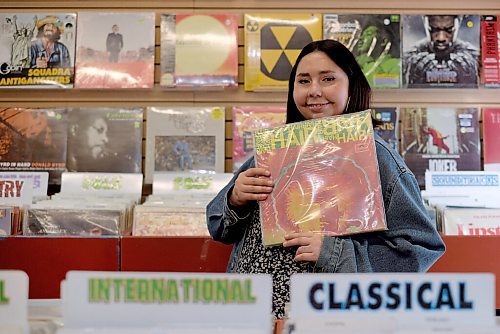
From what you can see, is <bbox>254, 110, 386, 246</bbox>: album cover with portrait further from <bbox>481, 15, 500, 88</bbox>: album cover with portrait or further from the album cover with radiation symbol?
<bbox>481, 15, 500, 88</bbox>: album cover with portrait

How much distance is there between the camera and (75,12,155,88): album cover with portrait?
2783 mm

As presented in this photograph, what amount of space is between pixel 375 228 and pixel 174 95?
1.83 meters

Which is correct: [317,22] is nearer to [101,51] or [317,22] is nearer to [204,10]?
[204,10]

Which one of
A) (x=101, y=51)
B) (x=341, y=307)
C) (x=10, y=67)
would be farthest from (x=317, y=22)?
(x=341, y=307)

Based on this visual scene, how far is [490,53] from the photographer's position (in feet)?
9.21

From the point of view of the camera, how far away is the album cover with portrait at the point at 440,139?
277 centimetres

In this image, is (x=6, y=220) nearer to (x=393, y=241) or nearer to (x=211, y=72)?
(x=211, y=72)

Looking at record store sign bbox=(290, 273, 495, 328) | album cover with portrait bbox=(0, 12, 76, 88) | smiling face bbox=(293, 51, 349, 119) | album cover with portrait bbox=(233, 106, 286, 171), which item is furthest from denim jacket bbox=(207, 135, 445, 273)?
album cover with portrait bbox=(0, 12, 76, 88)

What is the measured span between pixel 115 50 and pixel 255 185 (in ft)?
5.83

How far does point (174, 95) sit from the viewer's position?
2844 millimetres

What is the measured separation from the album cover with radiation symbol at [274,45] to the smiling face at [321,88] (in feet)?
4.49

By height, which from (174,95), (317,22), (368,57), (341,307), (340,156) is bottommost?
(341,307)

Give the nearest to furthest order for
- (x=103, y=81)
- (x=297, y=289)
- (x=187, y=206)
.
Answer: (x=297, y=289) < (x=187, y=206) < (x=103, y=81)

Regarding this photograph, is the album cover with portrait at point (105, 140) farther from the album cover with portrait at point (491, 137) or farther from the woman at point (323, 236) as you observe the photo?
the album cover with portrait at point (491, 137)
